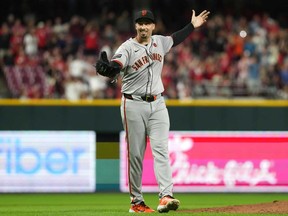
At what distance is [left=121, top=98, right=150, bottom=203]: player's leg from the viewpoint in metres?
7.82

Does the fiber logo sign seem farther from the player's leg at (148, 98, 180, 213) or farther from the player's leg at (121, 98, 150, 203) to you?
the player's leg at (148, 98, 180, 213)

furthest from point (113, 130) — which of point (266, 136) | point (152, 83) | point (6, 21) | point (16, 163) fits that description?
point (152, 83)

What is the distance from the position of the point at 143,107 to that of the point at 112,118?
6409mm

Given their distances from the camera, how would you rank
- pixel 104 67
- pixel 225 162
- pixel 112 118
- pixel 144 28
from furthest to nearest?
pixel 112 118 < pixel 225 162 < pixel 144 28 < pixel 104 67

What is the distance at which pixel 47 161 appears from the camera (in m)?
13.8

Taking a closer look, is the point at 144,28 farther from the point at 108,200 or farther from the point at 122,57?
the point at 108,200

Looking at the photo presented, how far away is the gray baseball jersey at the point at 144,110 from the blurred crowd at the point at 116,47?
667 centimetres

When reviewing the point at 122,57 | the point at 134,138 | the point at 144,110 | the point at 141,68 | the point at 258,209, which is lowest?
the point at 258,209

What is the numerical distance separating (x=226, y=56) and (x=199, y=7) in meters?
3.81

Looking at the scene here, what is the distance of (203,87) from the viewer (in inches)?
585

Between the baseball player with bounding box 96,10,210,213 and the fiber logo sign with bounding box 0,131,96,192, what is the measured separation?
594cm

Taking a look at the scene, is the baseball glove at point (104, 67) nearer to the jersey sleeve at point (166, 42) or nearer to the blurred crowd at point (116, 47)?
the jersey sleeve at point (166, 42)

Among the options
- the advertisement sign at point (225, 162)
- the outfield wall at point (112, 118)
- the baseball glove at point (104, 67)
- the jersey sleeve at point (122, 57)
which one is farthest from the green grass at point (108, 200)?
the baseball glove at point (104, 67)

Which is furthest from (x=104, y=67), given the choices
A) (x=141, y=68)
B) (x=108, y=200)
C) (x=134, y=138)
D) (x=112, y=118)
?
(x=112, y=118)
